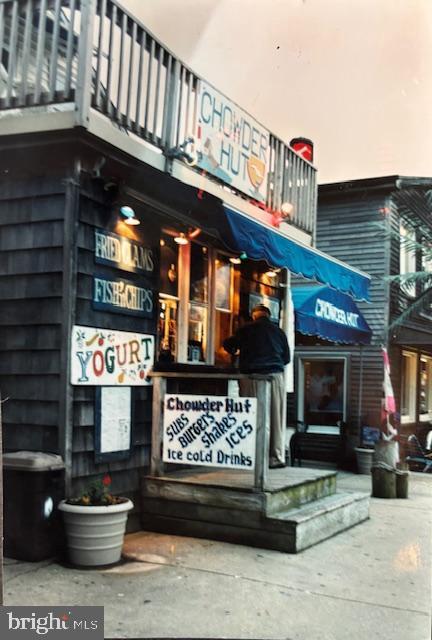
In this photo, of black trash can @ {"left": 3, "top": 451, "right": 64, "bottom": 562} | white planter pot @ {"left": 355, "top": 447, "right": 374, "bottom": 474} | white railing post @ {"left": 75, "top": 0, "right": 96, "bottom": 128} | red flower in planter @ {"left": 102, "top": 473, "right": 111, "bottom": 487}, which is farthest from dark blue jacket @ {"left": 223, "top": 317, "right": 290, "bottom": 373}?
white planter pot @ {"left": 355, "top": 447, "right": 374, "bottom": 474}

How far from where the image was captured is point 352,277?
7.77m

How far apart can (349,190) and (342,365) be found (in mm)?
3419

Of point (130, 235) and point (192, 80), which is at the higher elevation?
point (192, 80)

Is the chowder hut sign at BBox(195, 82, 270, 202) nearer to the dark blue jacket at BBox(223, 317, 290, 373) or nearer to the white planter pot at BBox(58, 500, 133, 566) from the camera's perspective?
the dark blue jacket at BBox(223, 317, 290, 373)

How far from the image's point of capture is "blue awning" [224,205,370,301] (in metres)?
5.28

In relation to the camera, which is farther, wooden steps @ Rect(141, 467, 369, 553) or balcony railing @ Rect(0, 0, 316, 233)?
wooden steps @ Rect(141, 467, 369, 553)

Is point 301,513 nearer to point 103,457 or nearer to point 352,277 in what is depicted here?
point 103,457

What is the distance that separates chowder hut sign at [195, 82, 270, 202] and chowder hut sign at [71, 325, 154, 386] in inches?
78.4

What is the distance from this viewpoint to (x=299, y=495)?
5656 millimetres

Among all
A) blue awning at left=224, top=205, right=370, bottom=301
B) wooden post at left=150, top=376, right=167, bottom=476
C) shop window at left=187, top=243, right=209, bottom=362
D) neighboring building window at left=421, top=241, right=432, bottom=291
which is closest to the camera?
blue awning at left=224, top=205, right=370, bottom=301

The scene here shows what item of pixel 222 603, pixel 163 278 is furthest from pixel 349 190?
pixel 222 603

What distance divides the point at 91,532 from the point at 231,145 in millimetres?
4181

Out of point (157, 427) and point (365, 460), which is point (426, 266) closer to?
point (365, 460)

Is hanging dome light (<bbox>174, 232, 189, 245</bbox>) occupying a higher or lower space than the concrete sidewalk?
higher
